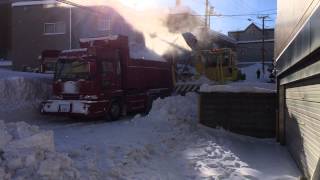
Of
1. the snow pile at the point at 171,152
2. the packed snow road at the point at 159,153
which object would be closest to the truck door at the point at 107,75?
the packed snow road at the point at 159,153

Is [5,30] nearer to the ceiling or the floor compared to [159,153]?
nearer to the ceiling

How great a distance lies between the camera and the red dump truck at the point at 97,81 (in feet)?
65.5

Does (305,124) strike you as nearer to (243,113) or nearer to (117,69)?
(243,113)

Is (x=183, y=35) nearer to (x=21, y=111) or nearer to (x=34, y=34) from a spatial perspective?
(x=21, y=111)

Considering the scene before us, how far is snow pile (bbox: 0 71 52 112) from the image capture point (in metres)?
21.5

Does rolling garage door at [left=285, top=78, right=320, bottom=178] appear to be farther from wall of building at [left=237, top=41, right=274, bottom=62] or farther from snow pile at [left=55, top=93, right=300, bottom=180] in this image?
wall of building at [left=237, top=41, right=274, bottom=62]

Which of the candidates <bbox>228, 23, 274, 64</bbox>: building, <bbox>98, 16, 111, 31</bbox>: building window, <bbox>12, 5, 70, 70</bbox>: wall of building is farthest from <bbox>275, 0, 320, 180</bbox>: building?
<bbox>228, 23, 274, 64</bbox>: building

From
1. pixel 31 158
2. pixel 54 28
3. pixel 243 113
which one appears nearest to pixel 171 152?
pixel 243 113

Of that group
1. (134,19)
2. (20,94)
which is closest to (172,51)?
(134,19)

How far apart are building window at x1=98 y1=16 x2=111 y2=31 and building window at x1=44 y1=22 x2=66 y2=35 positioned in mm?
3944

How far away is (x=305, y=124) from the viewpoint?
408 inches

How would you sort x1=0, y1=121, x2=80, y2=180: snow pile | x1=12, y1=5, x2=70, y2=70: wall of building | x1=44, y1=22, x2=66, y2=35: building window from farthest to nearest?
x1=12, y1=5, x2=70, y2=70: wall of building < x1=44, y1=22, x2=66, y2=35: building window < x1=0, y1=121, x2=80, y2=180: snow pile

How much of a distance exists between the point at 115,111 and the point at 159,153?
29.9 ft

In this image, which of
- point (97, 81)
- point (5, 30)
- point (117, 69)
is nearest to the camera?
point (97, 81)
